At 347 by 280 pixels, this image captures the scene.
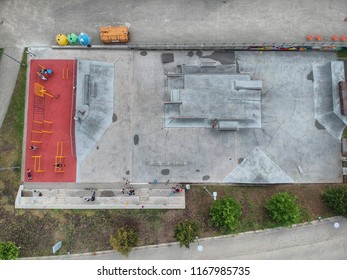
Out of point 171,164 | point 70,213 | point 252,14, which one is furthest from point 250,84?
point 70,213

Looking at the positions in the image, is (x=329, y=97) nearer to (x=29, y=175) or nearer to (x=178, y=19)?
(x=178, y=19)

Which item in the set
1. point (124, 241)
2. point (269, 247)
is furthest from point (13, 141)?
point (269, 247)

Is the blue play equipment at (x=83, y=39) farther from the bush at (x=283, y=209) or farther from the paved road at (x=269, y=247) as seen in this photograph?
the bush at (x=283, y=209)

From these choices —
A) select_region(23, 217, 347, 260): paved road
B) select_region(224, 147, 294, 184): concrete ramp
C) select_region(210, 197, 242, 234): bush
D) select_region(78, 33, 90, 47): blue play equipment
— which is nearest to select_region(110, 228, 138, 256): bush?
select_region(23, 217, 347, 260): paved road

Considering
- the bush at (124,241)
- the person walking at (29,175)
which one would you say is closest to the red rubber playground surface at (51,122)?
the person walking at (29,175)

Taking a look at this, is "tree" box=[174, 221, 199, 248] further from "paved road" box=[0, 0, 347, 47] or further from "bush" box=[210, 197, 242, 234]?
"paved road" box=[0, 0, 347, 47]
